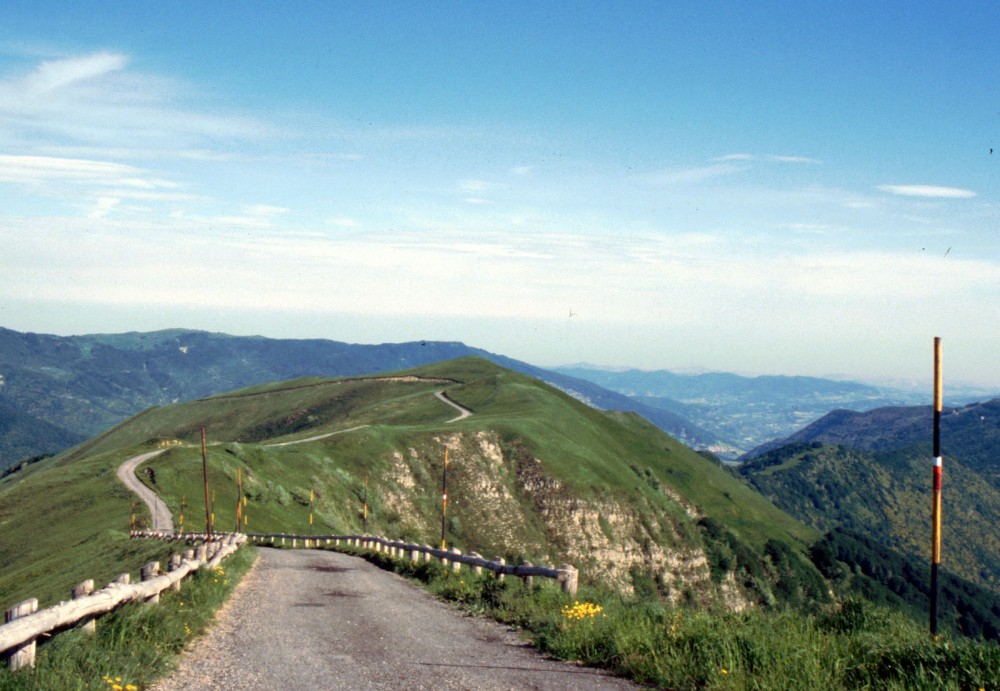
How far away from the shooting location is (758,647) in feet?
39.4

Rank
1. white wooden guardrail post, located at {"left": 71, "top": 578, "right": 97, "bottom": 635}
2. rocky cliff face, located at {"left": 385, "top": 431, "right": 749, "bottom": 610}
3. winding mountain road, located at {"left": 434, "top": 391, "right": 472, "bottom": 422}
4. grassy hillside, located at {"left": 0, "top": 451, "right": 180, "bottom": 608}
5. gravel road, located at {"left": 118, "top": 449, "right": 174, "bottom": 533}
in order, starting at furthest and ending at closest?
winding mountain road, located at {"left": 434, "top": 391, "right": 472, "bottom": 422}
rocky cliff face, located at {"left": 385, "top": 431, "right": 749, "bottom": 610}
gravel road, located at {"left": 118, "top": 449, "right": 174, "bottom": 533}
grassy hillside, located at {"left": 0, "top": 451, "right": 180, "bottom": 608}
white wooden guardrail post, located at {"left": 71, "top": 578, "right": 97, "bottom": 635}

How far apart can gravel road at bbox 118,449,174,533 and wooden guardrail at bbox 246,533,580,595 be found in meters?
9.40

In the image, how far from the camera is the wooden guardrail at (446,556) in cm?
2009

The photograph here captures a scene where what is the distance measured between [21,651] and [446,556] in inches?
787

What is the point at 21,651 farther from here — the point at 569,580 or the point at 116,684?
the point at 569,580

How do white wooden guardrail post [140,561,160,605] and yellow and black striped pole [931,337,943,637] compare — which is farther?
white wooden guardrail post [140,561,160,605]

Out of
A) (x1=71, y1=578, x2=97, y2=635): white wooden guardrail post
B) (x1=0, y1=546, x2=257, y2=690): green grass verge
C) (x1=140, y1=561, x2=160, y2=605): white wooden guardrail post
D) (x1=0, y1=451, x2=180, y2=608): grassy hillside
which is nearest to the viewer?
(x1=0, y1=546, x2=257, y2=690): green grass verge

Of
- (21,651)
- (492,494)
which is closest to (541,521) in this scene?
(492,494)

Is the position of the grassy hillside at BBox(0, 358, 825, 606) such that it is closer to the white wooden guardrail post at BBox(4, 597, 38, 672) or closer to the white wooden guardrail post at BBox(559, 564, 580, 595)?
the white wooden guardrail post at BBox(559, 564, 580, 595)

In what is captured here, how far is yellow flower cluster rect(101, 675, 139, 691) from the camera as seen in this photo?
10.9 meters

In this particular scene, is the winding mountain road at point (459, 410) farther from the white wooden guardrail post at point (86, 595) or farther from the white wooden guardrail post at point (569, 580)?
the white wooden guardrail post at point (86, 595)

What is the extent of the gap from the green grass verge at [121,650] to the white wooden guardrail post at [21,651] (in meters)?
0.14

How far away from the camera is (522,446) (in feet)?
470

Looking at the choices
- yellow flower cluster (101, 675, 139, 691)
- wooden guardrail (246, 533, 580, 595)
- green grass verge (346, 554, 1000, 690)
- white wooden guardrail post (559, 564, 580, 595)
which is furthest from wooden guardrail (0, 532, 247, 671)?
white wooden guardrail post (559, 564, 580, 595)
